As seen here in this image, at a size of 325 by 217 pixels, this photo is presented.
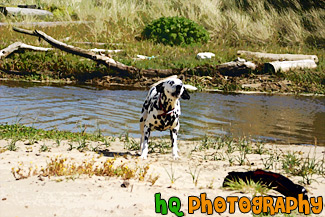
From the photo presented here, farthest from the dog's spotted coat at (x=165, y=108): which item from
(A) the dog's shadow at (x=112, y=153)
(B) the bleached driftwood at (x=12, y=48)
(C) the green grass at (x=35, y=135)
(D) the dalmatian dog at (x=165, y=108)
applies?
(B) the bleached driftwood at (x=12, y=48)

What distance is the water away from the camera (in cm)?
1150

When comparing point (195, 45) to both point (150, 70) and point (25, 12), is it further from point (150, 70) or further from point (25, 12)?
point (25, 12)

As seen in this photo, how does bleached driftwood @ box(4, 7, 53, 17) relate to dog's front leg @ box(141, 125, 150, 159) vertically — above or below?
above

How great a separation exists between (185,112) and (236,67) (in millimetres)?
6473

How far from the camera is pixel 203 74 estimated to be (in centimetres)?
2000

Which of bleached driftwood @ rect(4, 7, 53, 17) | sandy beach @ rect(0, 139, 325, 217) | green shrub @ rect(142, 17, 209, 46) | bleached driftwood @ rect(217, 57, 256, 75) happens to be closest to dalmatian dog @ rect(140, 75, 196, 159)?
sandy beach @ rect(0, 139, 325, 217)

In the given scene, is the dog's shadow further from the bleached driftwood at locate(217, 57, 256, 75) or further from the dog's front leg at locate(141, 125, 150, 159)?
the bleached driftwood at locate(217, 57, 256, 75)

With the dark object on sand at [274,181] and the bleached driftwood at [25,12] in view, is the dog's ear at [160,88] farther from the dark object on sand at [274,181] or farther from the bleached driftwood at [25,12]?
the bleached driftwood at [25,12]

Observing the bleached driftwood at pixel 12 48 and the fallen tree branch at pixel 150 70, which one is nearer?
the fallen tree branch at pixel 150 70

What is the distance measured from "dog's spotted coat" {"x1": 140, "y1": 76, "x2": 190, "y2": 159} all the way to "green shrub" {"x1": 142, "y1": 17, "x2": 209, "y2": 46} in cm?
1592

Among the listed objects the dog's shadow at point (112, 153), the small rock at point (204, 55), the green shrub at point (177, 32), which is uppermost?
the green shrub at point (177, 32)

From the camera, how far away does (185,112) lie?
14031 millimetres

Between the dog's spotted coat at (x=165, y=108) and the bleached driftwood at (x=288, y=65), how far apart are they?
40.1ft

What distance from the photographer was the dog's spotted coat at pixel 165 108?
8.11 m
